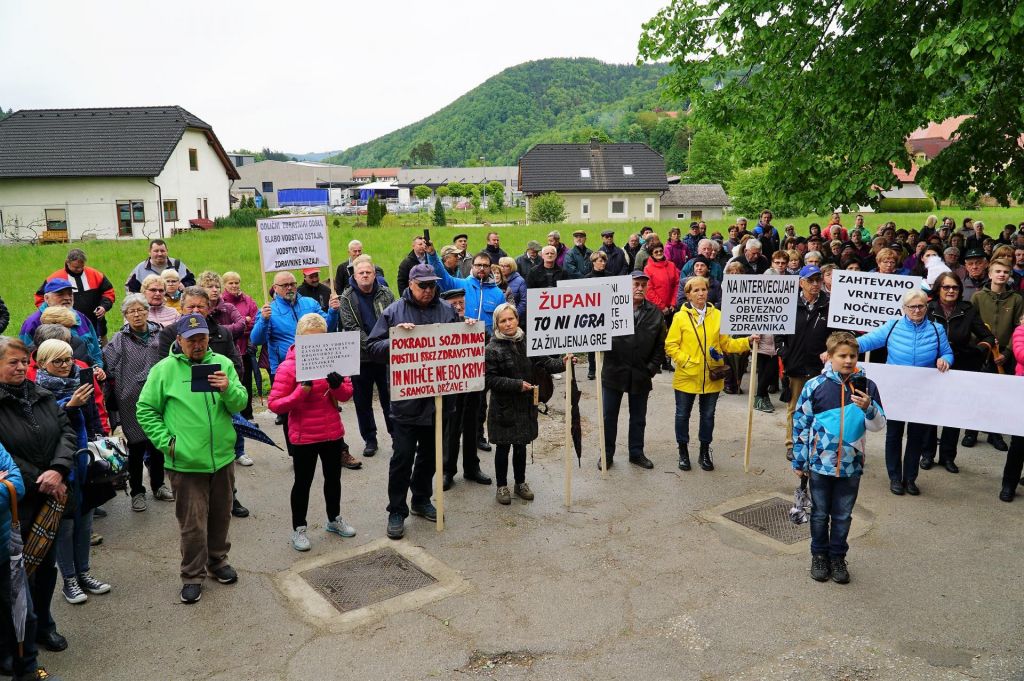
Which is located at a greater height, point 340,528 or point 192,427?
point 192,427

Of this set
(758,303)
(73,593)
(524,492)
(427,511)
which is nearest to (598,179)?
(758,303)

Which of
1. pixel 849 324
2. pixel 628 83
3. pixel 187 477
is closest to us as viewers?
pixel 187 477

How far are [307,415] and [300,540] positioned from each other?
1.14 m

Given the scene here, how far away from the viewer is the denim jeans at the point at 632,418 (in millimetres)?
8992

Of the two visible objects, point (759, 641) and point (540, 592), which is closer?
point (759, 641)

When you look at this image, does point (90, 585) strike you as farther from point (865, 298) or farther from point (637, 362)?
point (865, 298)

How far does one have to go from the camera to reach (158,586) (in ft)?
20.3

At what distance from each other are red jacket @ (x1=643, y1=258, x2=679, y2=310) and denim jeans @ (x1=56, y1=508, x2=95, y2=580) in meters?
9.80

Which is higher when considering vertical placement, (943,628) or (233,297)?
(233,297)

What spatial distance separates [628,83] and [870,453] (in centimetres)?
19442

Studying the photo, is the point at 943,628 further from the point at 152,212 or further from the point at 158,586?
the point at 152,212

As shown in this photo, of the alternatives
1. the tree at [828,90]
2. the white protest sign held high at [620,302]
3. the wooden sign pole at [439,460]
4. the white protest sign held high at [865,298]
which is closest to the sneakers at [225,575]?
the wooden sign pole at [439,460]

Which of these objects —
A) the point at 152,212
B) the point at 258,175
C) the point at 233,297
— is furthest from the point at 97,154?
the point at 258,175

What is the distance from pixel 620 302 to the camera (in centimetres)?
841
